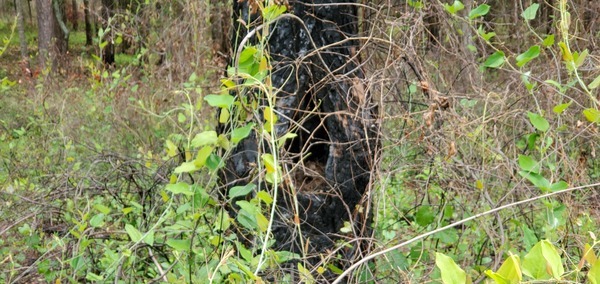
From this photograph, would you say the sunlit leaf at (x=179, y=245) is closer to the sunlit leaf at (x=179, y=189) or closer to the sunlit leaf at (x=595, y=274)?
the sunlit leaf at (x=179, y=189)

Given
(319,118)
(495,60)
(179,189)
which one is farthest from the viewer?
(319,118)

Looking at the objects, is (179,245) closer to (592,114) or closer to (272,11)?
(272,11)

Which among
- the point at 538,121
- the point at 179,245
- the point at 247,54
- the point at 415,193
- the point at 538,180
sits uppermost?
the point at 247,54

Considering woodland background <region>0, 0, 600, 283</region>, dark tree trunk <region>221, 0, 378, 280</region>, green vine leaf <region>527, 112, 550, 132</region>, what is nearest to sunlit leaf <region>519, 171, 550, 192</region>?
woodland background <region>0, 0, 600, 283</region>

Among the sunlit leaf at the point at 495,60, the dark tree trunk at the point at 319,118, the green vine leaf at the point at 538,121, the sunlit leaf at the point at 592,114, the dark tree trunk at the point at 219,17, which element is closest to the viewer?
the sunlit leaf at the point at 592,114

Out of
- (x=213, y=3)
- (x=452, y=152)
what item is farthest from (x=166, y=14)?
(x=452, y=152)

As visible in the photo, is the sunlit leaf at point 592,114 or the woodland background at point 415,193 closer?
the sunlit leaf at point 592,114

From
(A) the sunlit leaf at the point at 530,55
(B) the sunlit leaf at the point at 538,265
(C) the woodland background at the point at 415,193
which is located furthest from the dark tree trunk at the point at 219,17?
(B) the sunlit leaf at the point at 538,265

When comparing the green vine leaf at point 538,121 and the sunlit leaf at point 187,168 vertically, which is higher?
the sunlit leaf at point 187,168

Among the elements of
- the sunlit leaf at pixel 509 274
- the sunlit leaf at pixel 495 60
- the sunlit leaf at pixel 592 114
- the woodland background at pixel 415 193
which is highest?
the sunlit leaf at pixel 509 274

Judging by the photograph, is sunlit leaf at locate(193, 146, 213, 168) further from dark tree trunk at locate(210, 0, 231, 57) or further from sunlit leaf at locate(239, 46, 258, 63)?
dark tree trunk at locate(210, 0, 231, 57)

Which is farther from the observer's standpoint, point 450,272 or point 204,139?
point 204,139

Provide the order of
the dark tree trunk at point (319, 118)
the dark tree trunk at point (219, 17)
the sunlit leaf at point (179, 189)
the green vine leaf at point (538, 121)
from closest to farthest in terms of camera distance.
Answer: the sunlit leaf at point (179, 189)
the green vine leaf at point (538, 121)
the dark tree trunk at point (319, 118)
the dark tree trunk at point (219, 17)

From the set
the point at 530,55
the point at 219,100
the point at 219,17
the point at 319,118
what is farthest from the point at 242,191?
the point at 219,17
